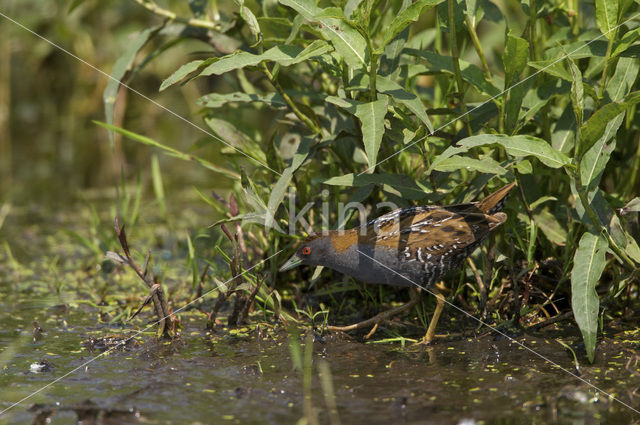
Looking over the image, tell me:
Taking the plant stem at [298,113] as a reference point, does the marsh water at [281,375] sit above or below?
below

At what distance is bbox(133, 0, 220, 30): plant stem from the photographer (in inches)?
202

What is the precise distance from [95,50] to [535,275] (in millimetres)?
8266

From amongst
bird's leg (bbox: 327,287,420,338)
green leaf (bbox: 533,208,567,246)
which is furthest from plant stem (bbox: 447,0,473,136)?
bird's leg (bbox: 327,287,420,338)

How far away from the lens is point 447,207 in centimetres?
434

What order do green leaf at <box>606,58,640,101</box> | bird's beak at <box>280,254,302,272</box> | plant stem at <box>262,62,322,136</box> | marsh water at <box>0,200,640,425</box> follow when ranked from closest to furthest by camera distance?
marsh water at <box>0,200,640,425</box> < green leaf at <box>606,58,640,101</box> < plant stem at <box>262,62,322,136</box> < bird's beak at <box>280,254,302,272</box>

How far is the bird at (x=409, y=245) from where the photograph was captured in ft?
13.9

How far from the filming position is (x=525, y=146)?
12.7ft

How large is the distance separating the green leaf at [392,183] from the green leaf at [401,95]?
0.44m

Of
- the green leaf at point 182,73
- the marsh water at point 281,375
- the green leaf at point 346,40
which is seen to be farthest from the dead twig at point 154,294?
the green leaf at point 346,40

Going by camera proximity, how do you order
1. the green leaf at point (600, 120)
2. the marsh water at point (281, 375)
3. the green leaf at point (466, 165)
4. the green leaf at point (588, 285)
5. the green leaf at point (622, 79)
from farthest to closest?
the green leaf at point (622, 79), the green leaf at point (466, 165), the green leaf at point (588, 285), the green leaf at point (600, 120), the marsh water at point (281, 375)

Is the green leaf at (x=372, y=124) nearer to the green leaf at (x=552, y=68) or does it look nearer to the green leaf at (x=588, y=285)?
the green leaf at (x=552, y=68)

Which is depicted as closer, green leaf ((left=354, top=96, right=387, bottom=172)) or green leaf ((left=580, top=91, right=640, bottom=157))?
green leaf ((left=580, top=91, right=640, bottom=157))

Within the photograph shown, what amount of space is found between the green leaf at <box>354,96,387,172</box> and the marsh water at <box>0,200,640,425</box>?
1109 mm

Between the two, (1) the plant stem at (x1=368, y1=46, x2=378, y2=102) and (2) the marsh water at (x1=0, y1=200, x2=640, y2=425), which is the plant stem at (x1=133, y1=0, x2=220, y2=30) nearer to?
(1) the plant stem at (x1=368, y1=46, x2=378, y2=102)
